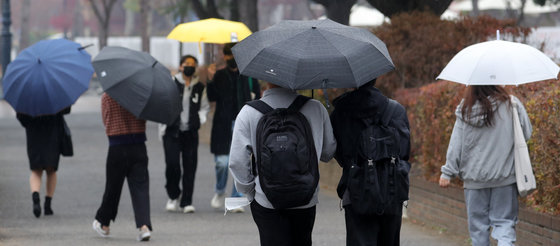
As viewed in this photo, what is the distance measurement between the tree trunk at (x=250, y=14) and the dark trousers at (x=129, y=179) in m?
11.6

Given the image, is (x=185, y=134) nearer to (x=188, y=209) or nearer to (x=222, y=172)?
(x=222, y=172)

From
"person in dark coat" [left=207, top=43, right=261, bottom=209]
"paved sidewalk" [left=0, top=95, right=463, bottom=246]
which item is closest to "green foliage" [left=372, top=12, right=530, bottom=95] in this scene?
"paved sidewalk" [left=0, top=95, right=463, bottom=246]

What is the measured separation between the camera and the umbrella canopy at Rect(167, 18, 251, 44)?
10461 millimetres

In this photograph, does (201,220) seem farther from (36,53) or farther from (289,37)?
(289,37)

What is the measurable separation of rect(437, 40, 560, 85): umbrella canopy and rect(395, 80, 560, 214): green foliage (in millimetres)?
1107

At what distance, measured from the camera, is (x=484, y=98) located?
21.0 ft

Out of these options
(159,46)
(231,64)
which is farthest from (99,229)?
(159,46)

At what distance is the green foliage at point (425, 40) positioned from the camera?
480 inches

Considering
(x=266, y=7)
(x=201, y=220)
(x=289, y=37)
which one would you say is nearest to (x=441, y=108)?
(x=201, y=220)

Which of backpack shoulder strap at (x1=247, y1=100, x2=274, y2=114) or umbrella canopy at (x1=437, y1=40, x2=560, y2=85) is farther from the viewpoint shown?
umbrella canopy at (x1=437, y1=40, x2=560, y2=85)

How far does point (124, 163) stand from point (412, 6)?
21.0ft

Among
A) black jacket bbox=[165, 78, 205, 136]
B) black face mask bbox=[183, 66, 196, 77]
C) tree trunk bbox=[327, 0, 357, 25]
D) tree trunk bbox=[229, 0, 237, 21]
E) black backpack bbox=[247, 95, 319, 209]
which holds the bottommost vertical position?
tree trunk bbox=[229, 0, 237, 21]

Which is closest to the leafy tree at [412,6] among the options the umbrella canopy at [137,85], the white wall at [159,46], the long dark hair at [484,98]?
the umbrella canopy at [137,85]

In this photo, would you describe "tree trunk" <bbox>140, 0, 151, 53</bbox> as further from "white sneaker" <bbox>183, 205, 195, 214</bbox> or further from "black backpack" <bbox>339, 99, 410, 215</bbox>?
"black backpack" <bbox>339, 99, 410, 215</bbox>
